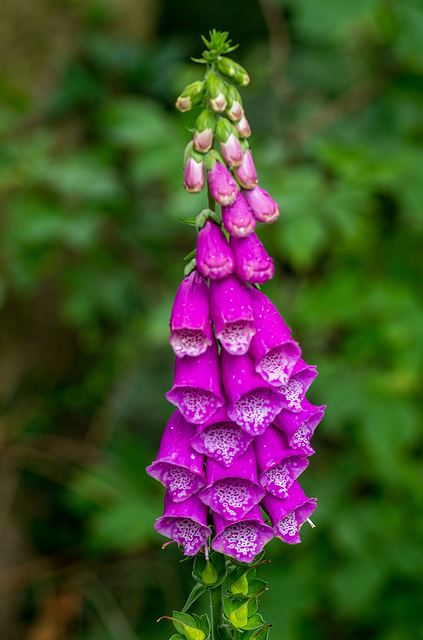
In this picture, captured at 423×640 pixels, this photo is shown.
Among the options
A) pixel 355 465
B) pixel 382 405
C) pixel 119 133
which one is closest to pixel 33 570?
pixel 355 465

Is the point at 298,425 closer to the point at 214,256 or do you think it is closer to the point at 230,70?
the point at 214,256

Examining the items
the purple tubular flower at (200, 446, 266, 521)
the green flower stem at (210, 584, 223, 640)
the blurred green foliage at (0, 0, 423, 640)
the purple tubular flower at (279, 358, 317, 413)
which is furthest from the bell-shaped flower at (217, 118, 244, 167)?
the blurred green foliage at (0, 0, 423, 640)

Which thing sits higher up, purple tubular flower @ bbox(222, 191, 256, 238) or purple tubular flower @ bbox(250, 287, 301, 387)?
purple tubular flower @ bbox(222, 191, 256, 238)

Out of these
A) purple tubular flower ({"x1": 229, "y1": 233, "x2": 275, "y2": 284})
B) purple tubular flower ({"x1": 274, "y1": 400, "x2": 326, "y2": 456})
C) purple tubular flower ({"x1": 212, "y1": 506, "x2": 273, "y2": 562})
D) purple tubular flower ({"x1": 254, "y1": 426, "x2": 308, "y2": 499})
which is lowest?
purple tubular flower ({"x1": 212, "y1": 506, "x2": 273, "y2": 562})

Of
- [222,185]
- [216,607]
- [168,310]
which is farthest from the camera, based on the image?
[168,310]

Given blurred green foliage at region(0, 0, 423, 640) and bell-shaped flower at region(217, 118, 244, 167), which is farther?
blurred green foliage at region(0, 0, 423, 640)

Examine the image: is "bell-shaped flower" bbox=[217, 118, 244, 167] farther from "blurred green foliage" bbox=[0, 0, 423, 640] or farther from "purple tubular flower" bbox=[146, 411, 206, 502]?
"blurred green foliage" bbox=[0, 0, 423, 640]

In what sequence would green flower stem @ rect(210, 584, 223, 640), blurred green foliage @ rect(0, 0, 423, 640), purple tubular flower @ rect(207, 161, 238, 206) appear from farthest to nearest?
1. blurred green foliage @ rect(0, 0, 423, 640)
2. green flower stem @ rect(210, 584, 223, 640)
3. purple tubular flower @ rect(207, 161, 238, 206)

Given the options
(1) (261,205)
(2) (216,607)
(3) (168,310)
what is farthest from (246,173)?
(3) (168,310)
